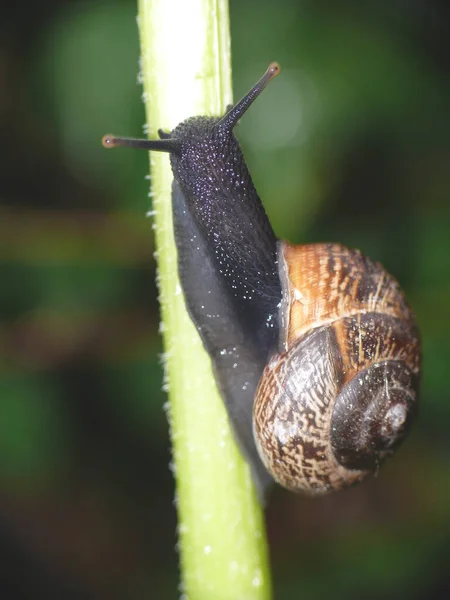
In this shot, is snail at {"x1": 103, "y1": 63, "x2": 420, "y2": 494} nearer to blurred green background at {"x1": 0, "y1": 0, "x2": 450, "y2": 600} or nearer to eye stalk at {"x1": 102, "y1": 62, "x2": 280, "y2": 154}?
eye stalk at {"x1": 102, "y1": 62, "x2": 280, "y2": 154}

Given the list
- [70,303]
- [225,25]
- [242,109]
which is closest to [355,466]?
[242,109]

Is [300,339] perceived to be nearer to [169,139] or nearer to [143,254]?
[169,139]

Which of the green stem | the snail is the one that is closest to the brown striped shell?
the snail

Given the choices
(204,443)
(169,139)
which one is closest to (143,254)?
(169,139)

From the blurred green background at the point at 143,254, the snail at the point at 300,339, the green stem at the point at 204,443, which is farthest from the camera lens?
the blurred green background at the point at 143,254

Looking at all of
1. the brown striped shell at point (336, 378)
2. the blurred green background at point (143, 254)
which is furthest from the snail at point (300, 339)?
the blurred green background at point (143, 254)

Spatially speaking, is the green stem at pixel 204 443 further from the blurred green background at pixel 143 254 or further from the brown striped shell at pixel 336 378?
the blurred green background at pixel 143 254
